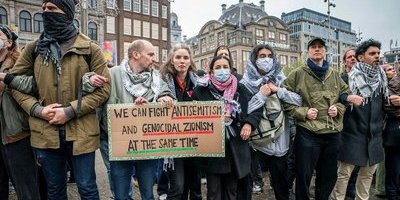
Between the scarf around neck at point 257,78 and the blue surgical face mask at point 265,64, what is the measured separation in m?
0.05

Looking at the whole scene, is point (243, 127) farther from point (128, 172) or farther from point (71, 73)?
point (71, 73)

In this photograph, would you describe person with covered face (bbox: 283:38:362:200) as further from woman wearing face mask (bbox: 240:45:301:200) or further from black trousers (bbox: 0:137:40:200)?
black trousers (bbox: 0:137:40:200)

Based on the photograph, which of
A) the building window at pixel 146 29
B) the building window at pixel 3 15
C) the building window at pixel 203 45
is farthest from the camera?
the building window at pixel 203 45

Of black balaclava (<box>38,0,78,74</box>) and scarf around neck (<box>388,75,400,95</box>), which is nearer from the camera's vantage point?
black balaclava (<box>38,0,78,74</box>)

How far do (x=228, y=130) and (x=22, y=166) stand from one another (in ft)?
7.36

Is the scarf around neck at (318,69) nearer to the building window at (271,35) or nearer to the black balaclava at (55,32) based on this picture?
the black balaclava at (55,32)

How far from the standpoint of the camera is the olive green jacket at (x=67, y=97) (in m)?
3.16

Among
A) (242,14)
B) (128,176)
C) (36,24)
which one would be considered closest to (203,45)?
(242,14)

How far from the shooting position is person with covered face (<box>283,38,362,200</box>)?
413 cm

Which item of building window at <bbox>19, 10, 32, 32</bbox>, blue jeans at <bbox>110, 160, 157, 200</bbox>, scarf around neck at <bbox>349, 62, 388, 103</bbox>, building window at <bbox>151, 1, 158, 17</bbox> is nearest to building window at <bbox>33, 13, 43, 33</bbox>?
building window at <bbox>19, 10, 32, 32</bbox>

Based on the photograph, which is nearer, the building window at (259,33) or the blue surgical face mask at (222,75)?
the blue surgical face mask at (222,75)

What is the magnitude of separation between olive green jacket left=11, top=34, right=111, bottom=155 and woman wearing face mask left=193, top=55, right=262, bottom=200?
1.25m

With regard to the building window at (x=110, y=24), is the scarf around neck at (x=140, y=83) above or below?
below

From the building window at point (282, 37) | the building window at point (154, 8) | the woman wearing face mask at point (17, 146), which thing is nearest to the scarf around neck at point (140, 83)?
the woman wearing face mask at point (17, 146)
